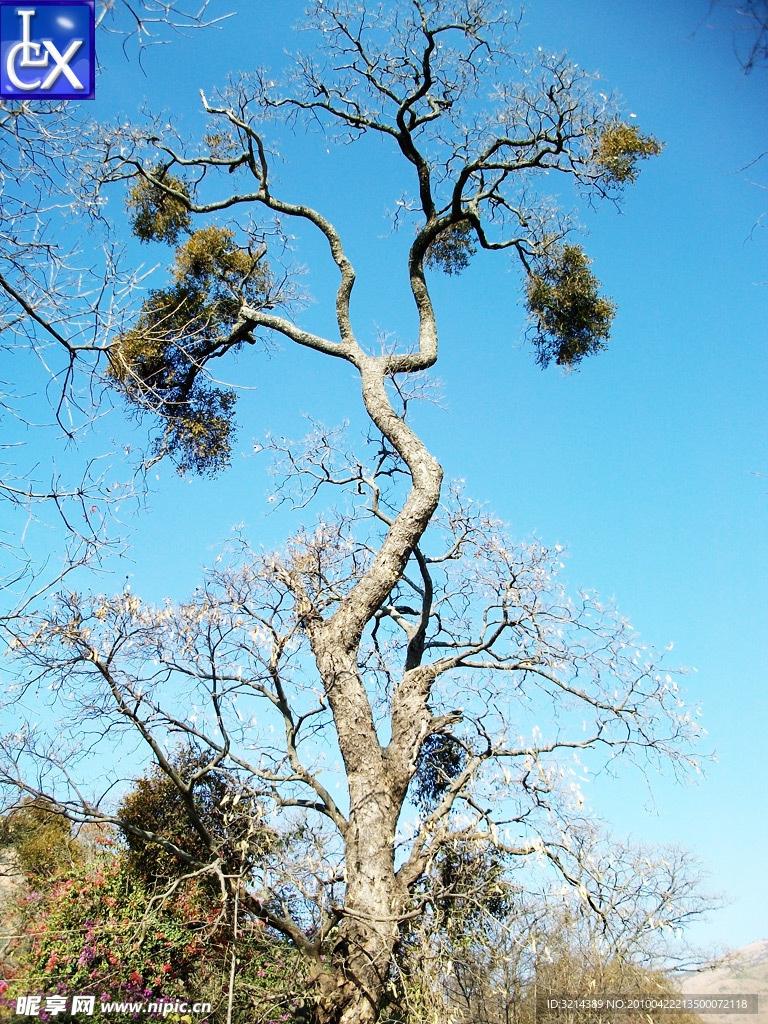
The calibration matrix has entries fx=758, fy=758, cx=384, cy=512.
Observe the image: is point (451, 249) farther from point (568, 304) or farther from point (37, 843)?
point (37, 843)

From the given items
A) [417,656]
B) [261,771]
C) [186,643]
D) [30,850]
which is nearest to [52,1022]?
[261,771]

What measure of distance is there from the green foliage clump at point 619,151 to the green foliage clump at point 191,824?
6616 millimetres

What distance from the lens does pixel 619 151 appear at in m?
7.48

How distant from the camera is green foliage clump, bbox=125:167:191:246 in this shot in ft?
25.3

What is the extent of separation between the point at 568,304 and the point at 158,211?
442 centimetres

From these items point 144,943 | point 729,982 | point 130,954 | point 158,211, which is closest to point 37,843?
point 144,943

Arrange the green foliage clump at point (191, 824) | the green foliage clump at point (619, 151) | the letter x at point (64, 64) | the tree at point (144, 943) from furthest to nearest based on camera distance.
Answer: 1. the green foliage clump at point (619, 151)
2. the tree at point (144, 943)
3. the green foliage clump at point (191, 824)
4. the letter x at point (64, 64)

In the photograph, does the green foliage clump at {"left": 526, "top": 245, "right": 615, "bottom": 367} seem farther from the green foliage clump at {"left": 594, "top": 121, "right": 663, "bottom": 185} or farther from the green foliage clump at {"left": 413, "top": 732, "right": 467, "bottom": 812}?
the green foliage clump at {"left": 413, "top": 732, "right": 467, "bottom": 812}

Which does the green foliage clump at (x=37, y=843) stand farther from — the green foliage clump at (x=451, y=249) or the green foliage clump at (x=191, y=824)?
the green foliage clump at (x=451, y=249)

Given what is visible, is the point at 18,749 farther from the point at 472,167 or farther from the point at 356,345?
the point at 472,167

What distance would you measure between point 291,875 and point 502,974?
237cm

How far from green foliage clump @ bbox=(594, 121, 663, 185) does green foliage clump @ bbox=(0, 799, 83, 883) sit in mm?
9013

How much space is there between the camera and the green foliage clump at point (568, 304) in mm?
8086

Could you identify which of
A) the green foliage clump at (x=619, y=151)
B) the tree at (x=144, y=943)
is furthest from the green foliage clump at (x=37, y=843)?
the green foliage clump at (x=619, y=151)
